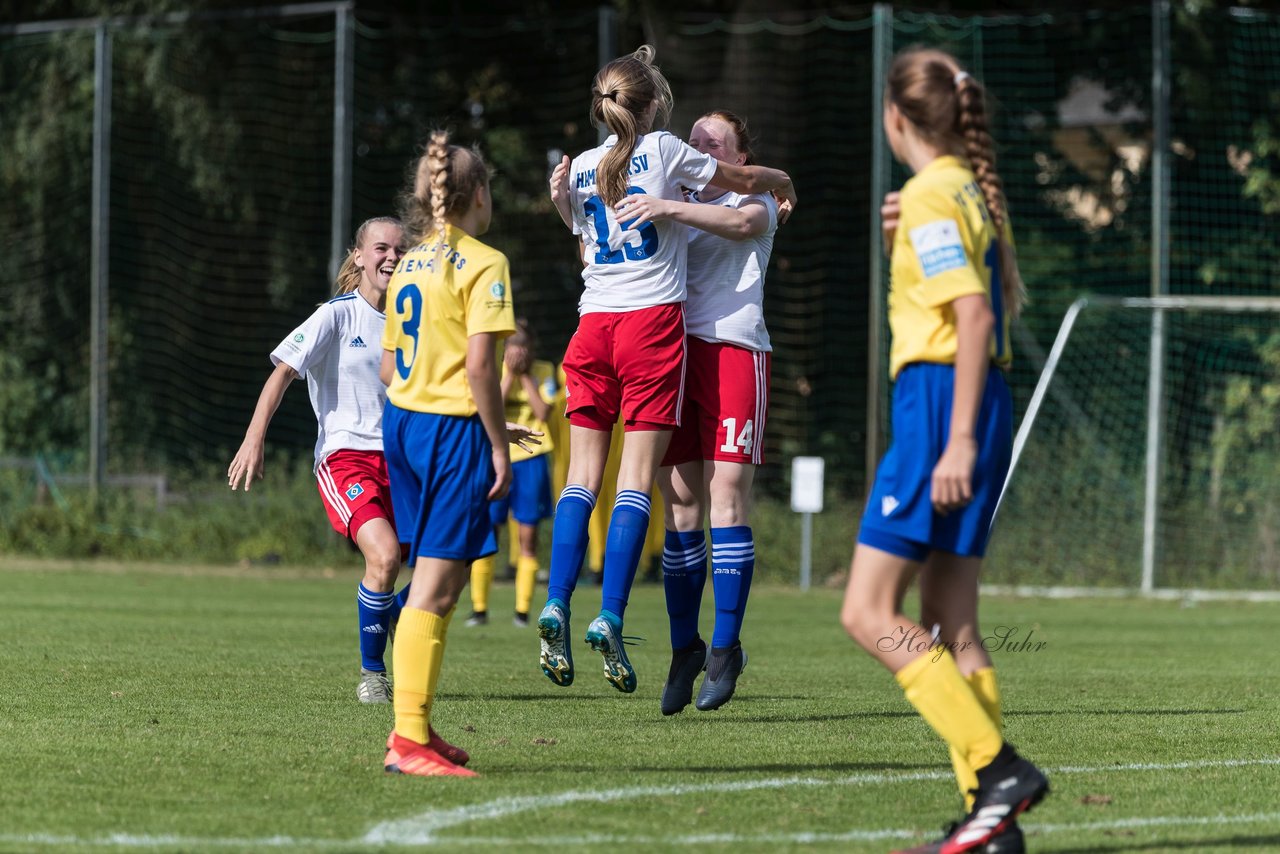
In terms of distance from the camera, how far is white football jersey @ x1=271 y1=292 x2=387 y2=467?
750 cm

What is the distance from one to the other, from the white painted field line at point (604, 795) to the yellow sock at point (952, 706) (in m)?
1.00

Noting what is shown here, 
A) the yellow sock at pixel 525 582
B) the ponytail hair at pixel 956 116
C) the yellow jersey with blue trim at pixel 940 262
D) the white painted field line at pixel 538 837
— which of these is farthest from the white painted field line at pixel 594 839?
the yellow sock at pixel 525 582

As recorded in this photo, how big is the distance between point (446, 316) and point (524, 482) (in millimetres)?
7528

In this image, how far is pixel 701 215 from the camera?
624cm

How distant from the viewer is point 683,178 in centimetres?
634

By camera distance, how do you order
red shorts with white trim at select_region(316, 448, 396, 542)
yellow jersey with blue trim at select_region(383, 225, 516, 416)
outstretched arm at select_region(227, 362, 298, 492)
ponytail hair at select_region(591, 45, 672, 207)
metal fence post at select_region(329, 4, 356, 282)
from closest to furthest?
yellow jersey with blue trim at select_region(383, 225, 516, 416) → ponytail hair at select_region(591, 45, 672, 207) → outstretched arm at select_region(227, 362, 298, 492) → red shorts with white trim at select_region(316, 448, 396, 542) → metal fence post at select_region(329, 4, 356, 282)

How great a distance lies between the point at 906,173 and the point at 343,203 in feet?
19.7

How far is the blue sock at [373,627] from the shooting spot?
733 centimetres

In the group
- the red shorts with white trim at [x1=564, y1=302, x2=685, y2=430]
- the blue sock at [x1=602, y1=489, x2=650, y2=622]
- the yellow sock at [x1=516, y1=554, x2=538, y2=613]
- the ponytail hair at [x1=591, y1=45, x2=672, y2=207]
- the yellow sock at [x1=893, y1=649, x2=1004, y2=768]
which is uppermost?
the ponytail hair at [x1=591, y1=45, x2=672, y2=207]

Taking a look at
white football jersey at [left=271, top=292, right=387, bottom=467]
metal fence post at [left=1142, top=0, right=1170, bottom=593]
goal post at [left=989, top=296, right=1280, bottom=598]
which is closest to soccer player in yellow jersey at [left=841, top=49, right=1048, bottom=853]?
white football jersey at [left=271, top=292, right=387, bottom=467]

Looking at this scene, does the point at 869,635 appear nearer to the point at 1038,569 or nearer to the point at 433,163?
the point at 433,163

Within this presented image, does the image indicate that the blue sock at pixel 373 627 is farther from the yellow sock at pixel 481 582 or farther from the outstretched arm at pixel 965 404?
the yellow sock at pixel 481 582

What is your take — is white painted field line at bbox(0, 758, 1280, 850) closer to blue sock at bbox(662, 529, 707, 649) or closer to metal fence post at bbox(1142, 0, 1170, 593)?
blue sock at bbox(662, 529, 707, 649)

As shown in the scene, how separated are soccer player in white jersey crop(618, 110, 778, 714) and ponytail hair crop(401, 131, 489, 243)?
1.35m
